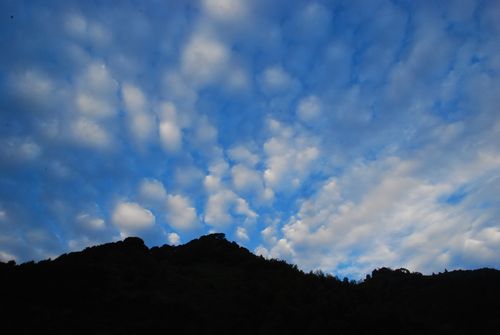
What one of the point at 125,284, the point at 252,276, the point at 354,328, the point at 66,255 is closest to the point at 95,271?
the point at 125,284

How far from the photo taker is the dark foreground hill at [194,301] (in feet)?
34.6

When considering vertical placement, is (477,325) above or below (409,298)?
below

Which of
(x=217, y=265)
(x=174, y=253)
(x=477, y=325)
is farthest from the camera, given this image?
(x=174, y=253)

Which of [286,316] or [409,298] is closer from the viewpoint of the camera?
[286,316]

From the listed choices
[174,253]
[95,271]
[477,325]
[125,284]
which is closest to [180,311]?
[125,284]

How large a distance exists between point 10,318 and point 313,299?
Result: 9.85 m

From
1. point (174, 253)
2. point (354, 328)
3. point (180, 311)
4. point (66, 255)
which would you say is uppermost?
point (174, 253)

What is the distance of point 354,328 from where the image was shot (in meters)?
10.7

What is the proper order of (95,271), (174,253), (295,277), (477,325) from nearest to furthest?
1. (95,271)
2. (295,277)
3. (477,325)
4. (174,253)

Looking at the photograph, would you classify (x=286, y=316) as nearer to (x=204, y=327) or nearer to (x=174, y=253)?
(x=204, y=327)

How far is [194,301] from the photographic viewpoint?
1293 cm

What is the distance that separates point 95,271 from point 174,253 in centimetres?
688

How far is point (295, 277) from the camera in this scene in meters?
15.6

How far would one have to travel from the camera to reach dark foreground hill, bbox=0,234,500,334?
10.5m
